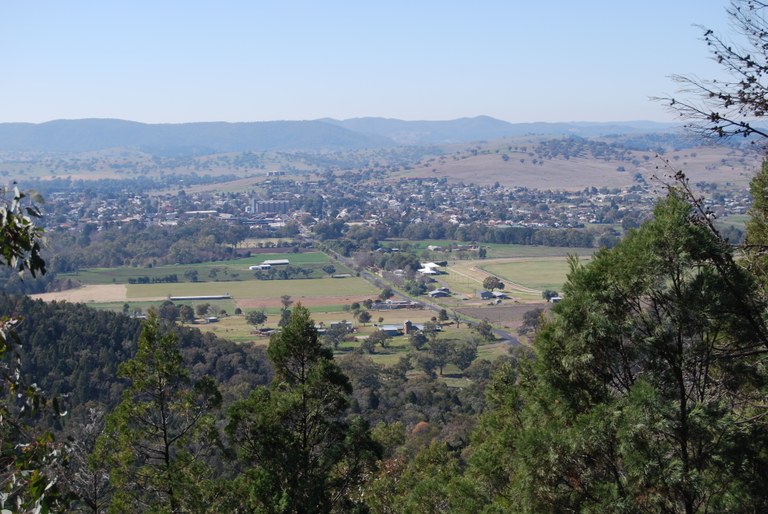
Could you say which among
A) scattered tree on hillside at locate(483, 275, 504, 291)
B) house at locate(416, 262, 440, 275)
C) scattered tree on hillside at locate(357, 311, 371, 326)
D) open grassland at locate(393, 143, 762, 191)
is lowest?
house at locate(416, 262, 440, 275)

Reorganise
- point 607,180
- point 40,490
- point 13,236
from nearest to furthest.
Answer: point 40,490, point 13,236, point 607,180

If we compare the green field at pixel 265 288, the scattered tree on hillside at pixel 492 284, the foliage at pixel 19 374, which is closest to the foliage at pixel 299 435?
the foliage at pixel 19 374

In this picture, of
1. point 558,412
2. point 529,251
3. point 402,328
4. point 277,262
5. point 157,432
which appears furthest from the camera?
point 529,251

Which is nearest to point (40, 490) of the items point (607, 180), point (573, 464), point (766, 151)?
point (766, 151)

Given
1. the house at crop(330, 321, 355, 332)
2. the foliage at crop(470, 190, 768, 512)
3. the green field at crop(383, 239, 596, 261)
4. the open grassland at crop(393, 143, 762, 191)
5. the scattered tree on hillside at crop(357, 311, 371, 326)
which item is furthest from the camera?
the open grassland at crop(393, 143, 762, 191)

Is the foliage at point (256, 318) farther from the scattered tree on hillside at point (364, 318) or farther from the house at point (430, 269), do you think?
the house at point (430, 269)

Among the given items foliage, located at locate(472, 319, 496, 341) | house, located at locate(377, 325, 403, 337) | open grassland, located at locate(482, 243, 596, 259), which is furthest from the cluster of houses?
open grassland, located at locate(482, 243, 596, 259)

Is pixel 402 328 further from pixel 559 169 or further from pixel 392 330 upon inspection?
pixel 559 169

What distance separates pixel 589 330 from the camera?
5773 mm

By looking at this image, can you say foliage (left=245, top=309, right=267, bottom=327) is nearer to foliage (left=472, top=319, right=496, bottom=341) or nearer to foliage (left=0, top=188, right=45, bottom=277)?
foliage (left=472, top=319, right=496, bottom=341)

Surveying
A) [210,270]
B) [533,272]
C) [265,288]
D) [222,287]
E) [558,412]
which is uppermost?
[558,412]

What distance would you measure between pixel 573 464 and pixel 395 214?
294 feet

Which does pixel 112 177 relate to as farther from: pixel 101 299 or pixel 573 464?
pixel 573 464

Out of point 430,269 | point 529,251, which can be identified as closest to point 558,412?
point 430,269
